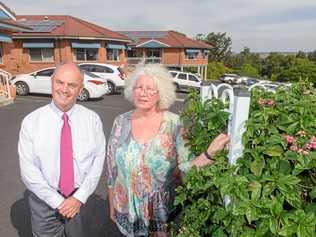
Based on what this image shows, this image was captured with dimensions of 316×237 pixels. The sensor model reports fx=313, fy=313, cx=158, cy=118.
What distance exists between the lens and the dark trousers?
8.13ft

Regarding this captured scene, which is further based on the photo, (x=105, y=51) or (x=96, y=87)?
(x=105, y=51)

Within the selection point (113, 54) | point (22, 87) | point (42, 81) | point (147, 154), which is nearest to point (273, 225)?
point (147, 154)

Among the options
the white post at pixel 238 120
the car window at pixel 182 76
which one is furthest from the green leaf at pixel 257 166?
the car window at pixel 182 76

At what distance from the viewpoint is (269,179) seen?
4.00 ft

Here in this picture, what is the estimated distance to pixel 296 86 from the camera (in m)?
1.96

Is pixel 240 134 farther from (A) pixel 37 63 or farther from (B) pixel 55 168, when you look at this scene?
(A) pixel 37 63

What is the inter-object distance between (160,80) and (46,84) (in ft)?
42.8

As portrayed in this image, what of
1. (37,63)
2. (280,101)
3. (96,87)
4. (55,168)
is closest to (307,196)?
(280,101)

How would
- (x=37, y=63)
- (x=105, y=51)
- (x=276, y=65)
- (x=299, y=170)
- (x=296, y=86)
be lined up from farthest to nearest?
1. (x=276, y=65)
2. (x=105, y=51)
3. (x=37, y=63)
4. (x=296, y=86)
5. (x=299, y=170)

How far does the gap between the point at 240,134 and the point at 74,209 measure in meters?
1.59

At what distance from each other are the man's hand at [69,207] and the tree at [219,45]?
68541mm

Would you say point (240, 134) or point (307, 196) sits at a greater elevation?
point (240, 134)

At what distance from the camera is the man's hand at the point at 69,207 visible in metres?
2.40

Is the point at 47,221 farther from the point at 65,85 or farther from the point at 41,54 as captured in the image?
the point at 41,54
